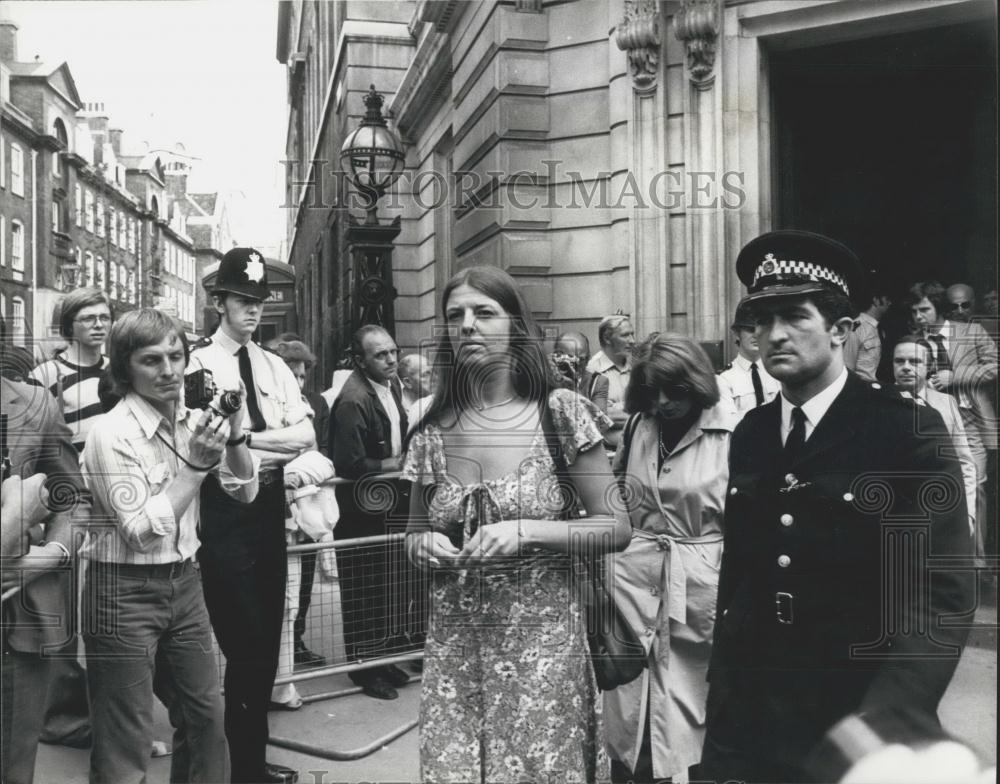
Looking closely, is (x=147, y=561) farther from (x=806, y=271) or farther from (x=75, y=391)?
(x=806, y=271)

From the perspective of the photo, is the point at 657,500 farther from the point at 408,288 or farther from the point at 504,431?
the point at 408,288

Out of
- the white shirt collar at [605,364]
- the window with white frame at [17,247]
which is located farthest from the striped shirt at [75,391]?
the white shirt collar at [605,364]

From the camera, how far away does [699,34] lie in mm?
7691

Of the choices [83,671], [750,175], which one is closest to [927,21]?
[750,175]

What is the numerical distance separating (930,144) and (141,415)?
26.2 feet

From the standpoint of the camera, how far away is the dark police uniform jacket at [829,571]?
2500mm

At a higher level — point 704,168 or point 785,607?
point 704,168

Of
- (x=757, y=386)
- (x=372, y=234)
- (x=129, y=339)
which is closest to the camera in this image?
(x=129, y=339)

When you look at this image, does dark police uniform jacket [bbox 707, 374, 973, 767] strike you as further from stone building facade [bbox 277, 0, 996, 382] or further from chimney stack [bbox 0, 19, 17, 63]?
stone building facade [bbox 277, 0, 996, 382]

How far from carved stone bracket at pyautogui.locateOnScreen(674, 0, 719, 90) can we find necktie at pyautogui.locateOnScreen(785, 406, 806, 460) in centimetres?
559

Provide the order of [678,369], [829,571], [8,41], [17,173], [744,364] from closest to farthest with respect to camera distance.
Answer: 1. [829,571]
2. [678,369]
3. [8,41]
4. [17,173]
5. [744,364]

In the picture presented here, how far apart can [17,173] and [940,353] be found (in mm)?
5780

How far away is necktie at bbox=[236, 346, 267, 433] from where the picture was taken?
14.6 feet

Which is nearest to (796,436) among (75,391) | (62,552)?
(62,552)
